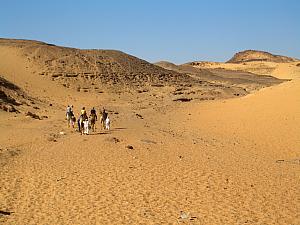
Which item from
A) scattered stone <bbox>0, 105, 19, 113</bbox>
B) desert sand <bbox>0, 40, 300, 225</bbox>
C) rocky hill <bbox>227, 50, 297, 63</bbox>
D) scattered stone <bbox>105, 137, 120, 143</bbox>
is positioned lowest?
desert sand <bbox>0, 40, 300, 225</bbox>

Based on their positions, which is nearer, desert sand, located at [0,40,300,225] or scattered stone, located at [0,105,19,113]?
desert sand, located at [0,40,300,225]

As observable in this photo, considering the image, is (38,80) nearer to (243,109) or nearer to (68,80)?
(68,80)

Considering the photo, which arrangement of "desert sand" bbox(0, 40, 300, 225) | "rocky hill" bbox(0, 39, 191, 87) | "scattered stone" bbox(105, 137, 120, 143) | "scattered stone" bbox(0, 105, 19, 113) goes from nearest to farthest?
1. "desert sand" bbox(0, 40, 300, 225)
2. "scattered stone" bbox(105, 137, 120, 143)
3. "scattered stone" bbox(0, 105, 19, 113)
4. "rocky hill" bbox(0, 39, 191, 87)

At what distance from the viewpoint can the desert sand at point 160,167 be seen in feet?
31.3

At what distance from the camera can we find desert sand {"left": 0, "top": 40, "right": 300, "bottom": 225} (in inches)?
376

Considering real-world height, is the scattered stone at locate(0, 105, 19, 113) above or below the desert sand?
above

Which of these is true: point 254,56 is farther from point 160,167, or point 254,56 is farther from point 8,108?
point 160,167

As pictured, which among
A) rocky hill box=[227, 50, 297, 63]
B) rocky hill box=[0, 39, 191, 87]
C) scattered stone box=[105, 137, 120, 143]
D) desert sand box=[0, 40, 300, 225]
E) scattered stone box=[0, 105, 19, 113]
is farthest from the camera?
rocky hill box=[227, 50, 297, 63]

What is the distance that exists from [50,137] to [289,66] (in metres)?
81.5

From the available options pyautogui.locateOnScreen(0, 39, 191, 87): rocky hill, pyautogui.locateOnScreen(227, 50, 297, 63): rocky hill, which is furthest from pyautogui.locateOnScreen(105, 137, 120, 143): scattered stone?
pyautogui.locateOnScreen(227, 50, 297, 63): rocky hill

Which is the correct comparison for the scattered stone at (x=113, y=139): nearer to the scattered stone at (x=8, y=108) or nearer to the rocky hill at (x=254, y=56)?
the scattered stone at (x=8, y=108)

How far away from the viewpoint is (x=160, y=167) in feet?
45.6

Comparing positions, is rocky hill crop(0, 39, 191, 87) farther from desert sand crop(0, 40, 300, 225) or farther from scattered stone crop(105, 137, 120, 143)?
scattered stone crop(105, 137, 120, 143)

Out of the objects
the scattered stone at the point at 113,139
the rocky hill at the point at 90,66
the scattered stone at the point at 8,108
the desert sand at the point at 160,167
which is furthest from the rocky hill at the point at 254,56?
the scattered stone at the point at 113,139
